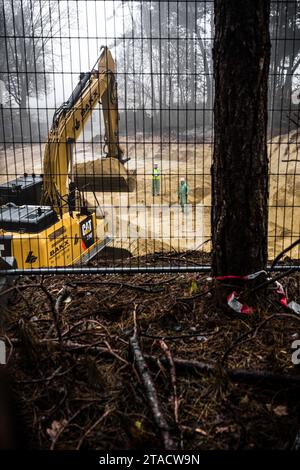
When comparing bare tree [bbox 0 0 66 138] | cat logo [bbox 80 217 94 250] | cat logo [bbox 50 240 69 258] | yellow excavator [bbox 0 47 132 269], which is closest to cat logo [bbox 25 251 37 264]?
yellow excavator [bbox 0 47 132 269]

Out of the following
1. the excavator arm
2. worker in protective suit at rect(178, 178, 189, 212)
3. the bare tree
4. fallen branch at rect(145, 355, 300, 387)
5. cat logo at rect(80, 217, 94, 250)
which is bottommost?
worker in protective suit at rect(178, 178, 189, 212)

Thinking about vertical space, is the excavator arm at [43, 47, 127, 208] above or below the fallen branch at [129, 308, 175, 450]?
above

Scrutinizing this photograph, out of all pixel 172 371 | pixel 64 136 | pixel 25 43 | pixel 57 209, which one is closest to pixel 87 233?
pixel 57 209

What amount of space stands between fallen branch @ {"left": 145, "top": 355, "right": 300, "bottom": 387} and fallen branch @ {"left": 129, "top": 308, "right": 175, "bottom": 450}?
90 mm

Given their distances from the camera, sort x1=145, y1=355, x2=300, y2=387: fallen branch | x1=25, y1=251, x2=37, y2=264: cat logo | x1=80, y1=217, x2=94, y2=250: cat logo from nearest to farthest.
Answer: x1=145, y1=355, x2=300, y2=387: fallen branch → x1=25, y1=251, x2=37, y2=264: cat logo → x1=80, y1=217, x2=94, y2=250: cat logo

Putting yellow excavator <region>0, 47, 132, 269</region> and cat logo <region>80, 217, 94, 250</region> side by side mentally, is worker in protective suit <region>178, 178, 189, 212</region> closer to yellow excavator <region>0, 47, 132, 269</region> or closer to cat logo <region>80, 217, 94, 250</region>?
yellow excavator <region>0, 47, 132, 269</region>

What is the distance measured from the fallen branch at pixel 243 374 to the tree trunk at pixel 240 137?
87 centimetres

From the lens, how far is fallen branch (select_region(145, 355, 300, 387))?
8.71 ft

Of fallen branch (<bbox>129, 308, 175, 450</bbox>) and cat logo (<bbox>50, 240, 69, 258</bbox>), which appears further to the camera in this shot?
cat logo (<bbox>50, 240, 69, 258</bbox>)

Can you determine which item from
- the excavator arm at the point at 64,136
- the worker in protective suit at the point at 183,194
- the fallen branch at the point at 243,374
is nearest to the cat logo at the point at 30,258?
the excavator arm at the point at 64,136

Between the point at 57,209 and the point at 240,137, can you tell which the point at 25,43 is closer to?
the point at 57,209

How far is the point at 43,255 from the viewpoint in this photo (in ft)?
20.9

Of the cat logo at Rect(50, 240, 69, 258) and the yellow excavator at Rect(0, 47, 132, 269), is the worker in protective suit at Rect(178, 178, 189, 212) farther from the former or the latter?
the cat logo at Rect(50, 240, 69, 258)

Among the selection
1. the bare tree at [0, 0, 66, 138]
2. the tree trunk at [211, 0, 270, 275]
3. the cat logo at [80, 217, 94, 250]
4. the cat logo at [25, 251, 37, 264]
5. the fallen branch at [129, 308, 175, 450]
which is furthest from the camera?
the cat logo at [80, 217, 94, 250]
